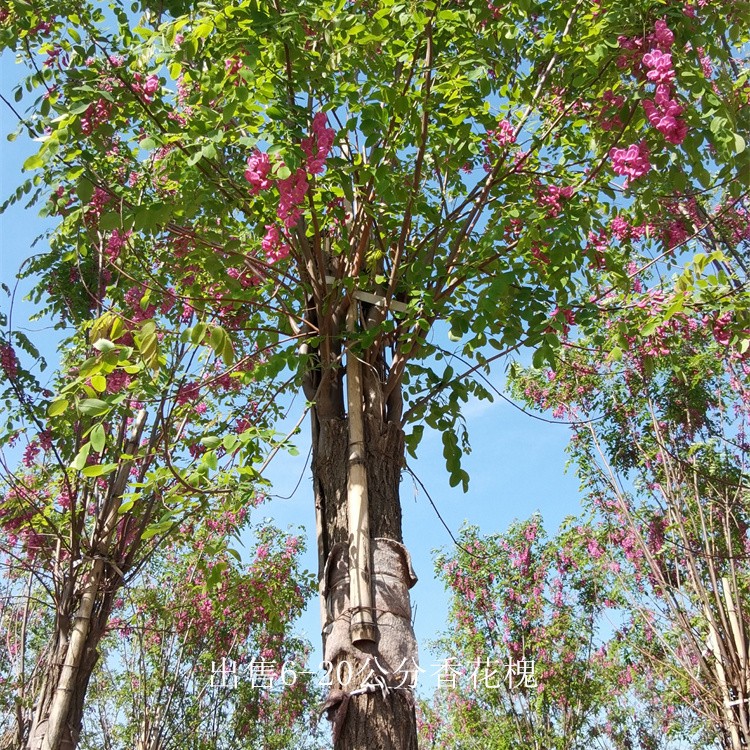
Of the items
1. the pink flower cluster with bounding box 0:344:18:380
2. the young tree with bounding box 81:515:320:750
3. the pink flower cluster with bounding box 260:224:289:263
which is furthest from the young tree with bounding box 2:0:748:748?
the young tree with bounding box 81:515:320:750

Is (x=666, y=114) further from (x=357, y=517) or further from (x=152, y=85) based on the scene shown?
(x=152, y=85)

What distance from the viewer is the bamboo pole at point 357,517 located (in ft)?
7.54

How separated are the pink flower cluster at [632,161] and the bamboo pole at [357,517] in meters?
1.16

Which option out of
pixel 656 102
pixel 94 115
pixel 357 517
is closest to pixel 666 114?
pixel 656 102

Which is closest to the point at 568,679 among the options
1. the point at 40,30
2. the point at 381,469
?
the point at 381,469

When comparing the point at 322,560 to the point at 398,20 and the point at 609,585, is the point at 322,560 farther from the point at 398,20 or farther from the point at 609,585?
the point at 609,585

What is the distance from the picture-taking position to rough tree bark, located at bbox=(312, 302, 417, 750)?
2.18 m

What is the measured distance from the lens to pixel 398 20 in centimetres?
240

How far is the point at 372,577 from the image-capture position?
2.43 meters

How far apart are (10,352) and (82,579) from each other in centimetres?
146

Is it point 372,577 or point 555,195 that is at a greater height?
point 555,195

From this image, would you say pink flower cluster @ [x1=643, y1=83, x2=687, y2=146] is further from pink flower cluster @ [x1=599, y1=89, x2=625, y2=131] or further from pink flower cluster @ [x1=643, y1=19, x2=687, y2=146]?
pink flower cluster @ [x1=599, y1=89, x2=625, y2=131]

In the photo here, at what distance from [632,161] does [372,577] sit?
5.55ft

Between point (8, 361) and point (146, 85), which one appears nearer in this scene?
point (146, 85)
